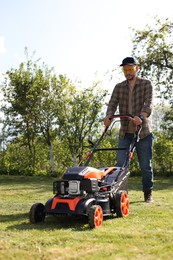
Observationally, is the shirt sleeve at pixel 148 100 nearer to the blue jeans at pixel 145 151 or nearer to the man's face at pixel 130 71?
the man's face at pixel 130 71

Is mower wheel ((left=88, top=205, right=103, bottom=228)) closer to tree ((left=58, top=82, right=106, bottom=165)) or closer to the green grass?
the green grass

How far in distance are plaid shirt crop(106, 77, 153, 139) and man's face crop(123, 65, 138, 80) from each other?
125 mm

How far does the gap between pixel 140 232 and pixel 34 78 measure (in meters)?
16.4

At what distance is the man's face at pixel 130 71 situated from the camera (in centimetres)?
534

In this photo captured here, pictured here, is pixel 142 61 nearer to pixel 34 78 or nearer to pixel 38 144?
pixel 34 78

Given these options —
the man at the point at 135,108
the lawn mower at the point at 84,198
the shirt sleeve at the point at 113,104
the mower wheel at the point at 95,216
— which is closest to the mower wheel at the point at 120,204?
the lawn mower at the point at 84,198

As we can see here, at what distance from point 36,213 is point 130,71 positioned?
7.88 ft

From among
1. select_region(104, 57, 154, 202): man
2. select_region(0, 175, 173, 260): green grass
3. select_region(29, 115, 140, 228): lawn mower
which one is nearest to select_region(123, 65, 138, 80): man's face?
select_region(104, 57, 154, 202): man

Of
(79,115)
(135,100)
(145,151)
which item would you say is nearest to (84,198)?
(145,151)

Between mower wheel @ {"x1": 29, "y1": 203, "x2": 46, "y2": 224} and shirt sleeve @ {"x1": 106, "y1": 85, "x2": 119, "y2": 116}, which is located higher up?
shirt sleeve @ {"x1": 106, "y1": 85, "x2": 119, "y2": 116}

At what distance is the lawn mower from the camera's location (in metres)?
3.86

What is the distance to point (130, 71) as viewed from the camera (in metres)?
5.41

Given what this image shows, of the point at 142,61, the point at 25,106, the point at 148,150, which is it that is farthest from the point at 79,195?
the point at 25,106

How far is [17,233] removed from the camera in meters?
3.54
